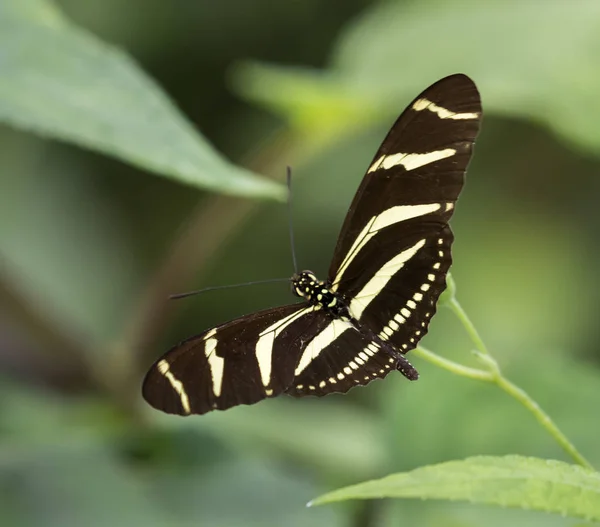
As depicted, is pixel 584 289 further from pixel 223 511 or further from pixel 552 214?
pixel 223 511

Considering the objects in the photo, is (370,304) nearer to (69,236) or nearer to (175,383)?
(175,383)

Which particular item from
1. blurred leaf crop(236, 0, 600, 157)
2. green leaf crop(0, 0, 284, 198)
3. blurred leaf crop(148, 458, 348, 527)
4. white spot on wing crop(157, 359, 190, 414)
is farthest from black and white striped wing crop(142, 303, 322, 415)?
blurred leaf crop(236, 0, 600, 157)

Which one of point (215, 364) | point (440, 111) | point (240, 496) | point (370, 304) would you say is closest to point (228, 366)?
point (215, 364)

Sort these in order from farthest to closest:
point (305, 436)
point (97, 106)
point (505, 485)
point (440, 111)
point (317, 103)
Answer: point (305, 436) < point (317, 103) < point (97, 106) < point (440, 111) < point (505, 485)

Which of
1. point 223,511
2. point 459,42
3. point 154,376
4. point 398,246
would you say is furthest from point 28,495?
point 459,42

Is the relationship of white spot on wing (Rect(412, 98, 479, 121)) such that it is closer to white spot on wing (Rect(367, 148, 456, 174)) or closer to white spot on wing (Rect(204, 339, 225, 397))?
white spot on wing (Rect(367, 148, 456, 174))
